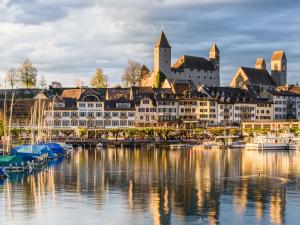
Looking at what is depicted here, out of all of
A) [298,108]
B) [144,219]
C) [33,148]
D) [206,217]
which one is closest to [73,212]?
[144,219]

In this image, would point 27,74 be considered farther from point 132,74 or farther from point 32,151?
point 32,151

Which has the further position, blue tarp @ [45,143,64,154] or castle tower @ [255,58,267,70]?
castle tower @ [255,58,267,70]

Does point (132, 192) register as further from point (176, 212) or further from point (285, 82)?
point (285, 82)

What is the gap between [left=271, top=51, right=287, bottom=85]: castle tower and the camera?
632 feet

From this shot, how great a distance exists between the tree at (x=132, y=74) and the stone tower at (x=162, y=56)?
6466 millimetres

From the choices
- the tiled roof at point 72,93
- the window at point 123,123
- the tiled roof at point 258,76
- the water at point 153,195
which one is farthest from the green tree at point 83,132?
the tiled roof at point 258,76

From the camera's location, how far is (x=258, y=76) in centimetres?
17612

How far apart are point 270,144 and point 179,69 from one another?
208ft

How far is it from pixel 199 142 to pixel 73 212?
80383 millimetres

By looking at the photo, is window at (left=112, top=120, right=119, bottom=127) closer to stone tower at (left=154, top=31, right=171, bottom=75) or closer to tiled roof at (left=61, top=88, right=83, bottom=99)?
tiled roof at (left=61, top=88, right=83, bottom=99)

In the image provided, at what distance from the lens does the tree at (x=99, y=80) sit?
164 metres

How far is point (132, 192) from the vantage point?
45.8 metres

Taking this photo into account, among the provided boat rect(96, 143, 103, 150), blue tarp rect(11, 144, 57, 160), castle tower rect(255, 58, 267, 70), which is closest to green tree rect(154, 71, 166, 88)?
castle tower rect(255, 58, 267, 70)

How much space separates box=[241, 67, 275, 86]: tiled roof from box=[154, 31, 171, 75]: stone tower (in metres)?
21.7
